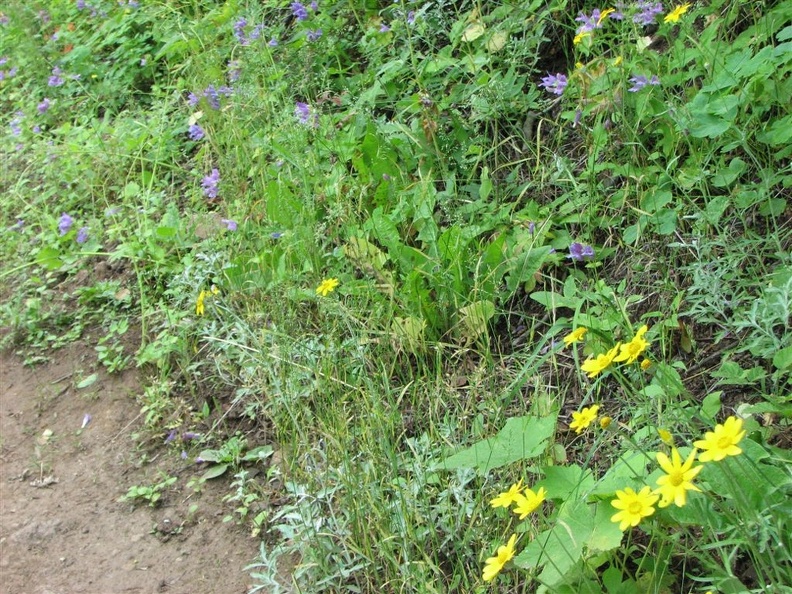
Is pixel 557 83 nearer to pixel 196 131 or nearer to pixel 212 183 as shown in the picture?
pixel 212 183

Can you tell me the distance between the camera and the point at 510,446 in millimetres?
2135

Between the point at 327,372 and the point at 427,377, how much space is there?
0.31 meters

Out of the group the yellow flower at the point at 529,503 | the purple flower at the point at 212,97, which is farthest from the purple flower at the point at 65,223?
the yellow flower at the point at 529,503

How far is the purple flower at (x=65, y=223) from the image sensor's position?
4.18 m

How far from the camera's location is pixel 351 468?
92.7 inches

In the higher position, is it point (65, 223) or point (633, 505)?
point (633, 505)

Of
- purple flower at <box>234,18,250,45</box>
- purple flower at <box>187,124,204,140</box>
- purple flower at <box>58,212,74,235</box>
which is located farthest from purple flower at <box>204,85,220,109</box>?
purple flower at <box>58,212,74,235</box>

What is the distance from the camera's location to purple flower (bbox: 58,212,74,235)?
4176mm

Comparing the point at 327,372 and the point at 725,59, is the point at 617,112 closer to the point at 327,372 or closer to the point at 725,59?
the point at 725,59

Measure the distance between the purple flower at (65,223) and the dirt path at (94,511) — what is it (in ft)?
3.06

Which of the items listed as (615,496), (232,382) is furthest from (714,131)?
(232,382)

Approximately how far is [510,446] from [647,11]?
164 centimetres

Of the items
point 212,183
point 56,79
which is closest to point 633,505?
point 212,183

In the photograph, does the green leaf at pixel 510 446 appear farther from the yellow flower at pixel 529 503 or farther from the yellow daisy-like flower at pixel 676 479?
the yellow daisy-like flower at pixel 676 479
